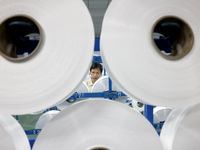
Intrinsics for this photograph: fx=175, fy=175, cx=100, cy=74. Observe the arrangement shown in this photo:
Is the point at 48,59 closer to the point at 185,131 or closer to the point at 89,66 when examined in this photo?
the point at 89,66

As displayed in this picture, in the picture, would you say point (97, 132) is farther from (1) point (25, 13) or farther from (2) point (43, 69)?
(1) point (25, 13)

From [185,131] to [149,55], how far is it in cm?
30

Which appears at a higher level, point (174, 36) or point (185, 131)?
point (174, 36)

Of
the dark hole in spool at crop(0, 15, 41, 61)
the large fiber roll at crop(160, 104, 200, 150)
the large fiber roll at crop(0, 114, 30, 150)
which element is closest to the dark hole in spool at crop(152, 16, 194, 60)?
the large fiber roll at crop(160, 104, 200, 150)

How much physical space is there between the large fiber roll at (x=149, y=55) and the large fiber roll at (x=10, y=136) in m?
0.40

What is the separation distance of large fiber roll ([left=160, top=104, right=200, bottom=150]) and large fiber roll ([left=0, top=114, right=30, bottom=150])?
1.67 feet

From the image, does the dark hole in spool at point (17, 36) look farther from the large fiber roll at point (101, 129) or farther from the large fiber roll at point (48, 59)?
the large fiber roll at point (101, 129)

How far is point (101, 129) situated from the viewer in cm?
57

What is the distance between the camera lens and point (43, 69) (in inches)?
19.4

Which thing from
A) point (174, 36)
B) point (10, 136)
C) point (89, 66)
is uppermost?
point (174, 36)

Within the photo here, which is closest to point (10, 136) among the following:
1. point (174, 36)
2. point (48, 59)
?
point (48, 59)

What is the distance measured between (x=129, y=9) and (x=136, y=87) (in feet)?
0.76

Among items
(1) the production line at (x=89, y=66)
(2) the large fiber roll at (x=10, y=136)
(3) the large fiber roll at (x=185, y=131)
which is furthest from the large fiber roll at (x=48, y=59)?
(3) the large fiber roll at (x=185, y=131)

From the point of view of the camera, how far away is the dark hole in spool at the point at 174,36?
535 millimetres
